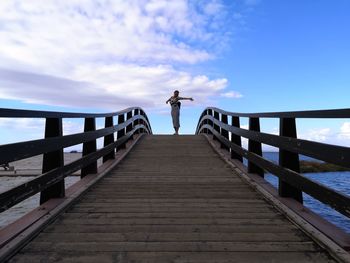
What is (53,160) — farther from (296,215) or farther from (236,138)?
(236,138)

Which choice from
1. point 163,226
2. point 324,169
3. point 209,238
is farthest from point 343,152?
point 324,169

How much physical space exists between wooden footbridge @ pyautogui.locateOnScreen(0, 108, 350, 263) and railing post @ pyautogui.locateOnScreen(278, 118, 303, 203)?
0.01m

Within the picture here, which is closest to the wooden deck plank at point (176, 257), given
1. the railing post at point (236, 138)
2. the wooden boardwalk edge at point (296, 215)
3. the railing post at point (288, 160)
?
the wooden boardwalk edge at point (296, 215)

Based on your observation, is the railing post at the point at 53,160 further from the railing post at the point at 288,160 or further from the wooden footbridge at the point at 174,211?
the railing post at the point at 288,160

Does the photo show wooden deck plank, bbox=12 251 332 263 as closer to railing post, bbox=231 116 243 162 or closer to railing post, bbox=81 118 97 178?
railing post, bbox=81 118 97 178

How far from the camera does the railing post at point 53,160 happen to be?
534cm

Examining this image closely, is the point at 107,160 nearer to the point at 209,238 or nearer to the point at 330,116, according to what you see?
the point at 209,238

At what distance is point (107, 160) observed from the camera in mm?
9805

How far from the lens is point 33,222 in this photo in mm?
4406

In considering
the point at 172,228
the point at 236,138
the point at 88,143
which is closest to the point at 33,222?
the point at 172,228

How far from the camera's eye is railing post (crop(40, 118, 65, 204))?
17.5 ft

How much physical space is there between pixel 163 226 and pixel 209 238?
602 mm

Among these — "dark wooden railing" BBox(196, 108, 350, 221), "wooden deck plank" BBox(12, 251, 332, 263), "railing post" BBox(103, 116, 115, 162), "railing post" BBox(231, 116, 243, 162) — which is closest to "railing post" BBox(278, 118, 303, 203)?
"dark wooden railing" BBox(196, 108, 350, 221)

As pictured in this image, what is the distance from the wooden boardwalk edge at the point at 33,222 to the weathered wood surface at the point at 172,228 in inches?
2.9
